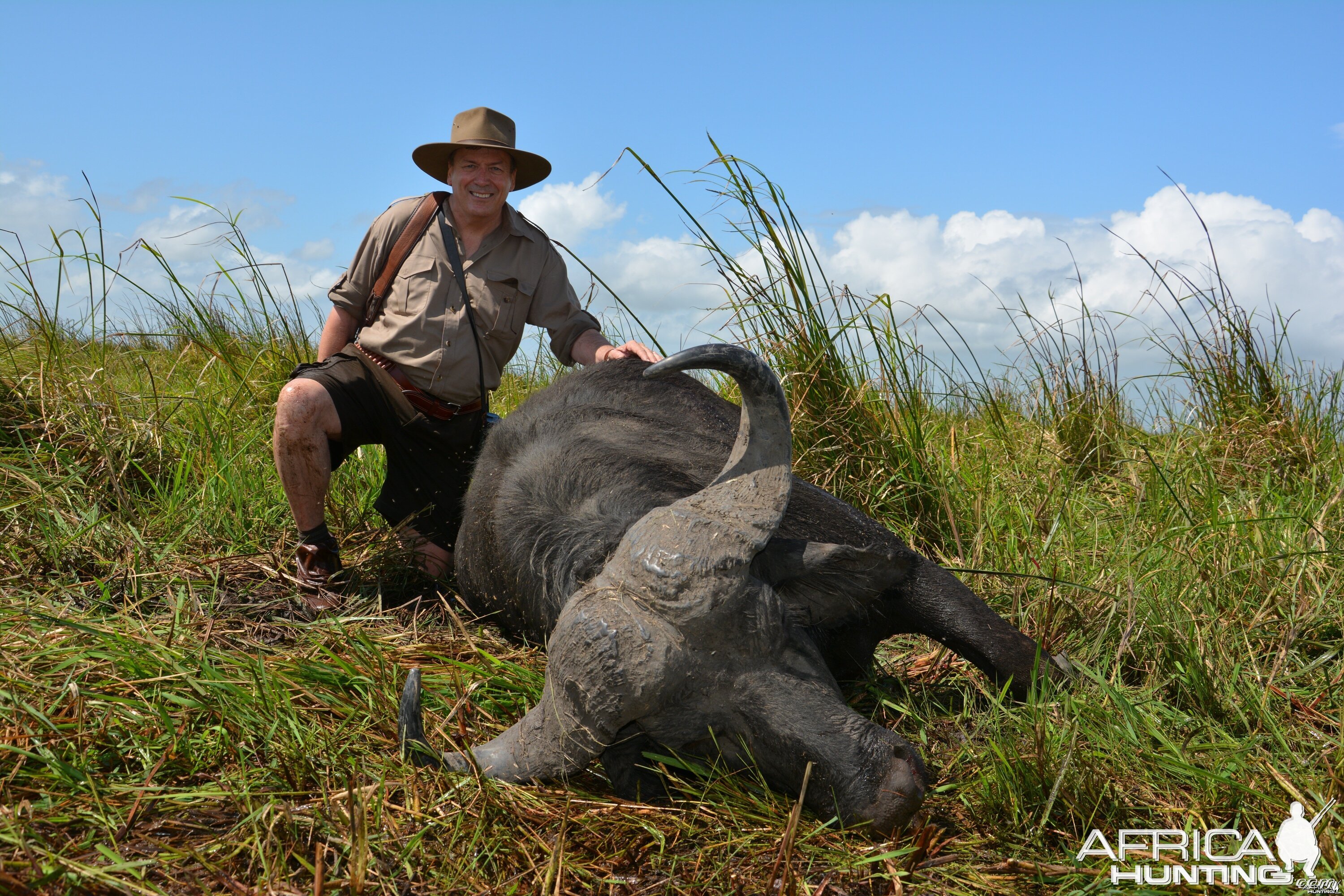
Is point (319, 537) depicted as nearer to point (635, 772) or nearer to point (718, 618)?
point (635, 772)

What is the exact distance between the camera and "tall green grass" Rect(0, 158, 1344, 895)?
7.34 ft

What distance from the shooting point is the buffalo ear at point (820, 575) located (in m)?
2.58

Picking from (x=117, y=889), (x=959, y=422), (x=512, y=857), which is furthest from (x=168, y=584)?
(x=959, y=422)

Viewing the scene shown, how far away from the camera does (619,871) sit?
7.38 ft

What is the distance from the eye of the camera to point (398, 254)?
4.51 meters

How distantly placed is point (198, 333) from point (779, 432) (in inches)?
201

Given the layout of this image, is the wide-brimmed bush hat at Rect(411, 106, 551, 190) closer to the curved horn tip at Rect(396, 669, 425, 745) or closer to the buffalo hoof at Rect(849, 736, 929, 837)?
the curved horn tip at Rect(396, 669, 425, 745)

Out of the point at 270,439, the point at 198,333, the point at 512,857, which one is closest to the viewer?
the point at 512,857

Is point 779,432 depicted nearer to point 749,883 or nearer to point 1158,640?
point 749,883

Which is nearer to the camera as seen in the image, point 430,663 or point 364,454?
point 430,663

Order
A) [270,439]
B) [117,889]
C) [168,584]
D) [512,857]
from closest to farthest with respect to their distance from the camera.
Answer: [117,889] → [512,857] → [168,584] → [270,439]

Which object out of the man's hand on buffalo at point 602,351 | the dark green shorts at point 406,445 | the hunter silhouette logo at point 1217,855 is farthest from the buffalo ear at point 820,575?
the dark green shorts at point 406,445

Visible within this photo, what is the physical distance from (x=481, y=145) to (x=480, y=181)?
0.55 feet

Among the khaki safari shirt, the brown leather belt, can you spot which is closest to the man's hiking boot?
the brown leather belt
